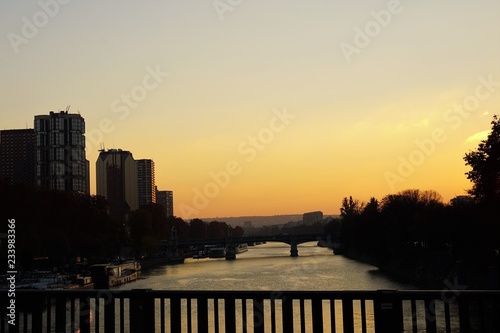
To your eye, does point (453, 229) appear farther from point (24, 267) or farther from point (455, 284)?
point (24, 267)

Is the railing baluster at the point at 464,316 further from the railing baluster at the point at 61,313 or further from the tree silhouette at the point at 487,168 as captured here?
the tree silhouette at the point at 487,168

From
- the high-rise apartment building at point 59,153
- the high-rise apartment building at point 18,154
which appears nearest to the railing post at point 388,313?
the high-rise apartment building at point 59,153

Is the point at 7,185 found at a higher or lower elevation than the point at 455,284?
higher

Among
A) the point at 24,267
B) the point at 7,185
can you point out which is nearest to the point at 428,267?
the point at 24,267

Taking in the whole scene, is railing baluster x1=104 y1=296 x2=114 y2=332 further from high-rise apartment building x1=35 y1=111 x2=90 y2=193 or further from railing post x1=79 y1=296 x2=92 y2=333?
high-rise apartment building x1=35 y1=111 x2=90 y2=193

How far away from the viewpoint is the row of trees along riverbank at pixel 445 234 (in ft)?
128

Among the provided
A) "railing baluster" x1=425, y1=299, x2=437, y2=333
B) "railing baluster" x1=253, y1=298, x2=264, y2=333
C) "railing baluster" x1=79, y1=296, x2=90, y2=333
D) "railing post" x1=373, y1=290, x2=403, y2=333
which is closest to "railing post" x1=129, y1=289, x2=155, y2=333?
"railing baluster" x1=79, y1=296, x2=90, y2=333

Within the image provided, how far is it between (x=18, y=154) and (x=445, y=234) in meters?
147

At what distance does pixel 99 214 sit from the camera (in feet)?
338

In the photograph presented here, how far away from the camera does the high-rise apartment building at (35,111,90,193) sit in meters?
139

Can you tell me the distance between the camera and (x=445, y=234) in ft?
189

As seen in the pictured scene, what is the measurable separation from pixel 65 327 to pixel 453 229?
154ft

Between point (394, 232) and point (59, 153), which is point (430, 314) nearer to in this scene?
point (394, 232)

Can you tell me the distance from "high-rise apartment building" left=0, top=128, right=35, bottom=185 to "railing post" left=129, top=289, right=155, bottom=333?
537ft
